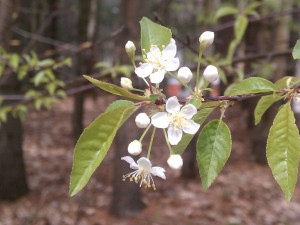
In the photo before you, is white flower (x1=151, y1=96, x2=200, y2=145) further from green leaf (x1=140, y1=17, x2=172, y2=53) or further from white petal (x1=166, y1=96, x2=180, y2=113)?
green leaf (x1=140, y1=17, x2=172, y2=53)

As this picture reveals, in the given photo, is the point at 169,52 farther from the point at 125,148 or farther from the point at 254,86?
the point at 125,148

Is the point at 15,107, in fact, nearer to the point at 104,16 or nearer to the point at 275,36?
the point at 275,36

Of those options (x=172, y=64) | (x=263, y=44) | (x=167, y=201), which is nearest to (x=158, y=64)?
(x=172, y=64)

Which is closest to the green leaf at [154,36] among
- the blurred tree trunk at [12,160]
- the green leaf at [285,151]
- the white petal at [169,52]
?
the white petal at [169,52]

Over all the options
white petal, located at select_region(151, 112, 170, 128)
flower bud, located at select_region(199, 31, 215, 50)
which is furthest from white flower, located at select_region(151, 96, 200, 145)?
flower bud, located at select_region(199, 31, 215, 50)

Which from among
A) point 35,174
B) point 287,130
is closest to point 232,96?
point 287,130

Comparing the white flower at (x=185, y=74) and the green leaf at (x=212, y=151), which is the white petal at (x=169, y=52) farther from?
the green leaf at (x=212, y=151)
